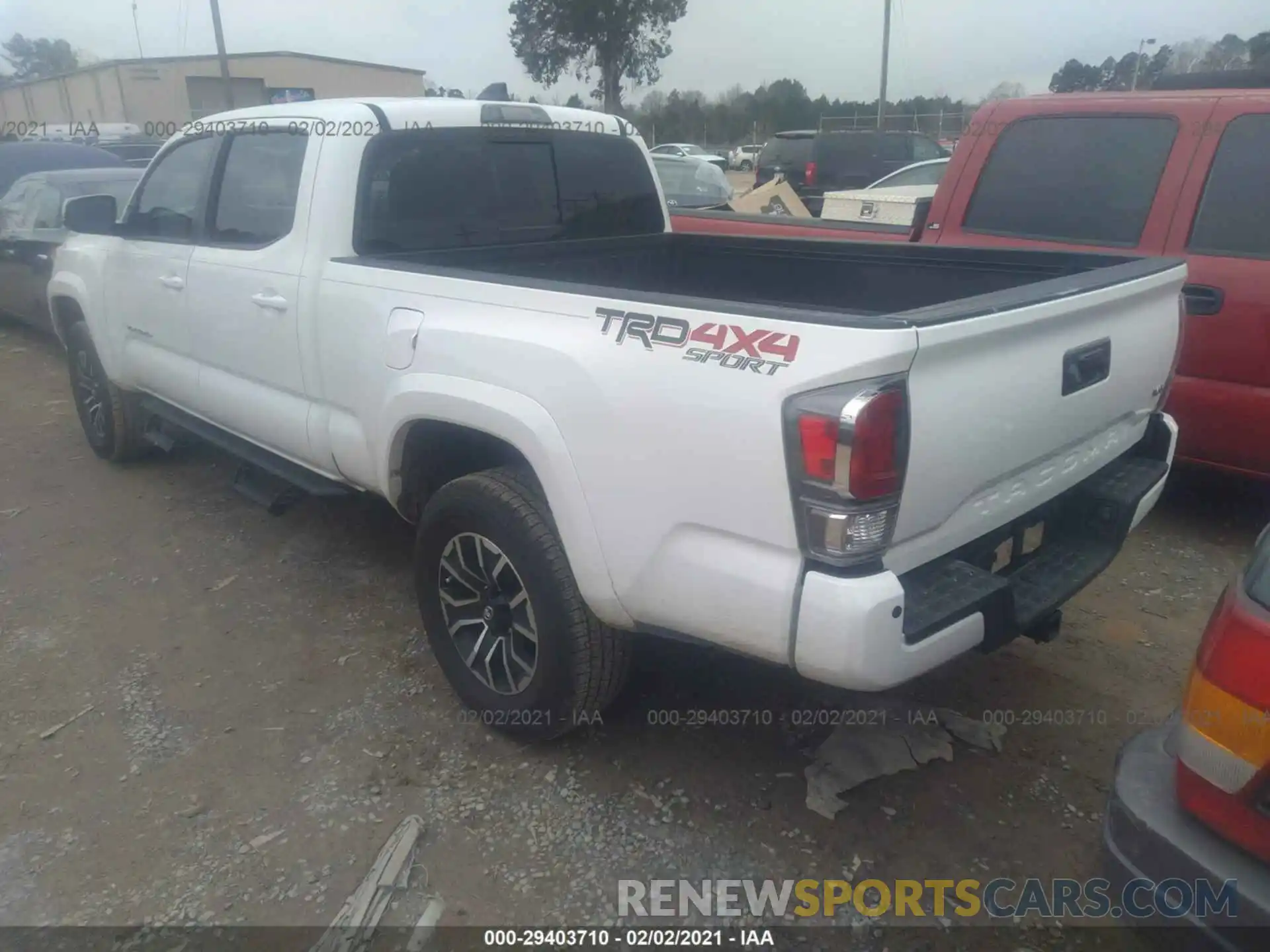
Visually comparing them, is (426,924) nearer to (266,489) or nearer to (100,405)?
(266,489)

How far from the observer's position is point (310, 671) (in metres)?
3.47

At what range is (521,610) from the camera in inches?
110

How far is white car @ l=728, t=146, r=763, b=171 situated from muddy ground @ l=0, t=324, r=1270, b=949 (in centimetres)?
3615

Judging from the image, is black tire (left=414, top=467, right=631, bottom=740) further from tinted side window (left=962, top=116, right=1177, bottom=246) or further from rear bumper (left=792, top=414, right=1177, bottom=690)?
tinted side window (left=962, top=116, right=1177, bottom=246)

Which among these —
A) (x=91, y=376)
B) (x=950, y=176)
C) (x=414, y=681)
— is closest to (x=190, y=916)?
(x=414, y=681)

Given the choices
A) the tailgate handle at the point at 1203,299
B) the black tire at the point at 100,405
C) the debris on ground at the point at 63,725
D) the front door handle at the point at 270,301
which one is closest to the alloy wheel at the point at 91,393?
the black tire at the point at 100,405

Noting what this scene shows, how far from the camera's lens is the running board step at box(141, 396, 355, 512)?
3.67 m

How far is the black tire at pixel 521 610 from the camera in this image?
8.55 feet

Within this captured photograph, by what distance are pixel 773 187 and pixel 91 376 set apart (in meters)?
7.52

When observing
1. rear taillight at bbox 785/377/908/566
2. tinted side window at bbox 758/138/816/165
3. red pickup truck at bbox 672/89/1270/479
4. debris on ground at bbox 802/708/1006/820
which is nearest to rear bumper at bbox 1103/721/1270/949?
rear taillight at bbox 785/377/908/566

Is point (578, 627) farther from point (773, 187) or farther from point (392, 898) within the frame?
point (773, 187)

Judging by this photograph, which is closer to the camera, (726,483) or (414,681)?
(726,483)

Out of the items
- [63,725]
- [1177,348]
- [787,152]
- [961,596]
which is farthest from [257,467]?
[787,152]

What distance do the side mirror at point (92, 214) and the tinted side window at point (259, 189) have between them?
984 mm
